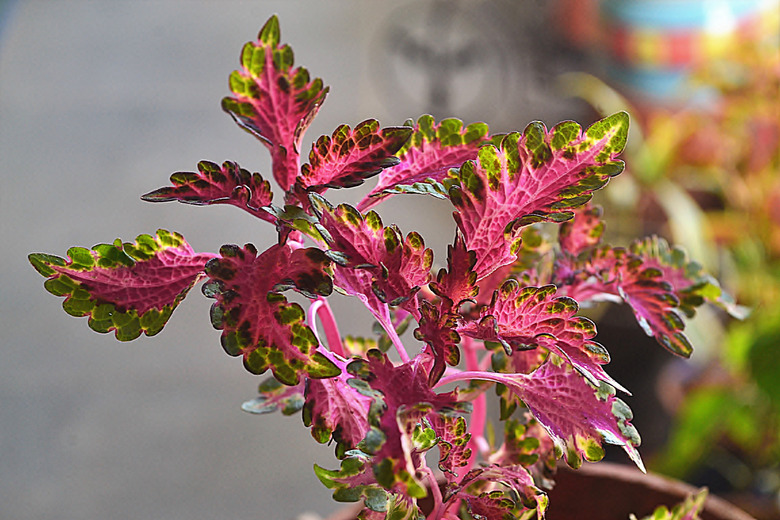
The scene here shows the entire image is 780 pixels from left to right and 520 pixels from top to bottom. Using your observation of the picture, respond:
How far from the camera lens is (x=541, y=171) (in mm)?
365

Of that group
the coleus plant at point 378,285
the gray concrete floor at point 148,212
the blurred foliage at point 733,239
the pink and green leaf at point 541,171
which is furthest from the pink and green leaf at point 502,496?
the gray concrete floor at point 148,212

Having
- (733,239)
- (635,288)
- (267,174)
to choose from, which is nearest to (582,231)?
(635,288)

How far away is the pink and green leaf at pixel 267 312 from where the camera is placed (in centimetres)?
34

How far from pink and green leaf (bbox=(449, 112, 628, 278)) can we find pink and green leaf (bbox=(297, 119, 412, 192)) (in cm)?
3

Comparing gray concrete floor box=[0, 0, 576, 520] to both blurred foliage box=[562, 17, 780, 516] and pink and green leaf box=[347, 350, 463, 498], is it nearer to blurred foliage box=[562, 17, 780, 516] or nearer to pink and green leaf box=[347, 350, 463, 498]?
blurred foliage box=[562, 17, 780, 516]

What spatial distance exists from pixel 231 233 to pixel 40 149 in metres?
0.62

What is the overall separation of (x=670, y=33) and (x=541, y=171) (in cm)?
153

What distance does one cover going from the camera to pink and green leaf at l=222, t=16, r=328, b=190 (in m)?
0.41

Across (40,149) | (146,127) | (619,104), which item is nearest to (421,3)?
(146,127)

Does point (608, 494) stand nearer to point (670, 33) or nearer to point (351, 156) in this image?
point (351, 156)

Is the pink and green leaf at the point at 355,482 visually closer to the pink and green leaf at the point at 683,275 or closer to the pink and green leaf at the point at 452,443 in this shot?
the pink and green leaf at the point at 452,443

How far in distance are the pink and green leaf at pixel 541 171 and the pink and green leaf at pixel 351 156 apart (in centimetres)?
3

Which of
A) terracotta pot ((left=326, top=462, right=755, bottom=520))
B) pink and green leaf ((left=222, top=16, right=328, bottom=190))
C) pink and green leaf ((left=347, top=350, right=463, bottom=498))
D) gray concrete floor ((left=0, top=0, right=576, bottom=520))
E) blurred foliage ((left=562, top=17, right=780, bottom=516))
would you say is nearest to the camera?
pink and green leaf ((left=347, top=350, right=463, bottom=498))

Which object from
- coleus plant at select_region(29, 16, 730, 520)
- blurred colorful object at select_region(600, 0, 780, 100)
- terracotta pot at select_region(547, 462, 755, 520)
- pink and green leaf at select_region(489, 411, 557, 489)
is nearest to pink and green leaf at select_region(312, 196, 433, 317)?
coleus plant at select_region(29, 16, 730, 520)
